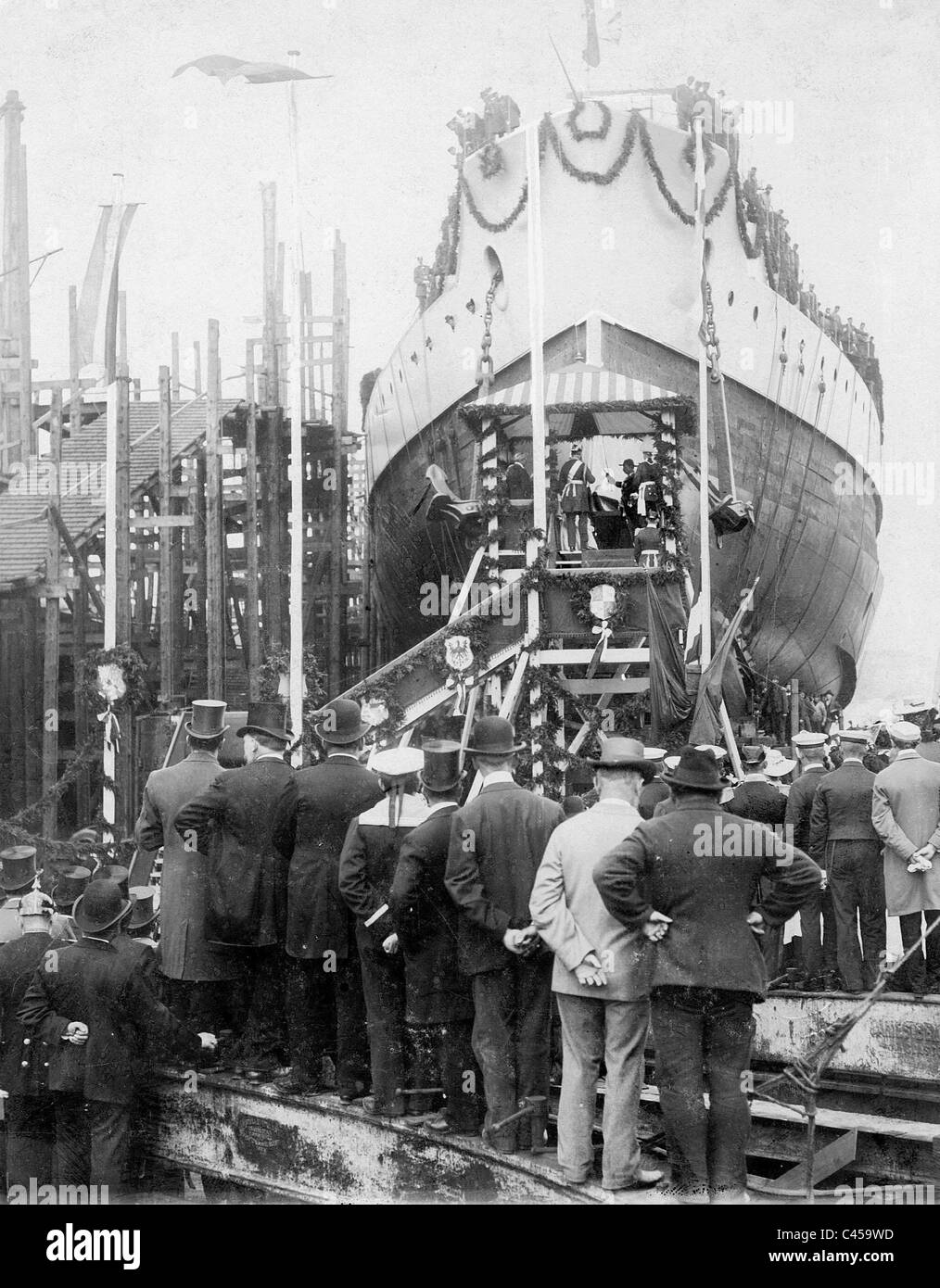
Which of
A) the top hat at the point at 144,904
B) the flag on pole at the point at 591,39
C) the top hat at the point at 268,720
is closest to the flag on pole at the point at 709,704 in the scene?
the top hat at the point at 144,904

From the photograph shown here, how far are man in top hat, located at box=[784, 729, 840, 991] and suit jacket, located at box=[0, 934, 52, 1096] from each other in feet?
13.3

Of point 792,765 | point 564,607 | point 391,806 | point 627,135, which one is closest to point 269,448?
point 627,135

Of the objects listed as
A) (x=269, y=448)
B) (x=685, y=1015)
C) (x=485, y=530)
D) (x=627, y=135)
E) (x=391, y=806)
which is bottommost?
(x=685, y=1015)

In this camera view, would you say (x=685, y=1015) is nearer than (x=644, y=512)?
Yes

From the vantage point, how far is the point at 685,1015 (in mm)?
4223

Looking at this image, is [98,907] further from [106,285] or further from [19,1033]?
[106,285]

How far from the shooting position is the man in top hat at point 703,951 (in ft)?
13.8

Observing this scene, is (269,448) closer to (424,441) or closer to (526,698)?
(424,441)

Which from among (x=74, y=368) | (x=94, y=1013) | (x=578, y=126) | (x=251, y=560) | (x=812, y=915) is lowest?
(x=812, y=915)

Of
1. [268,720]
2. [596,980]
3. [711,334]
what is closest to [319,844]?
[268,720]

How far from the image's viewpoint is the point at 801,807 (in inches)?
274

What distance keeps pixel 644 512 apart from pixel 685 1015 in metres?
8.03

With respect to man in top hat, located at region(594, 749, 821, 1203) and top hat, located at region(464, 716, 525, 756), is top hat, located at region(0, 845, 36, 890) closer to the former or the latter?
top hat, located at region(464, 716, 525, 756)

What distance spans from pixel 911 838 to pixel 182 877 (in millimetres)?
3840
